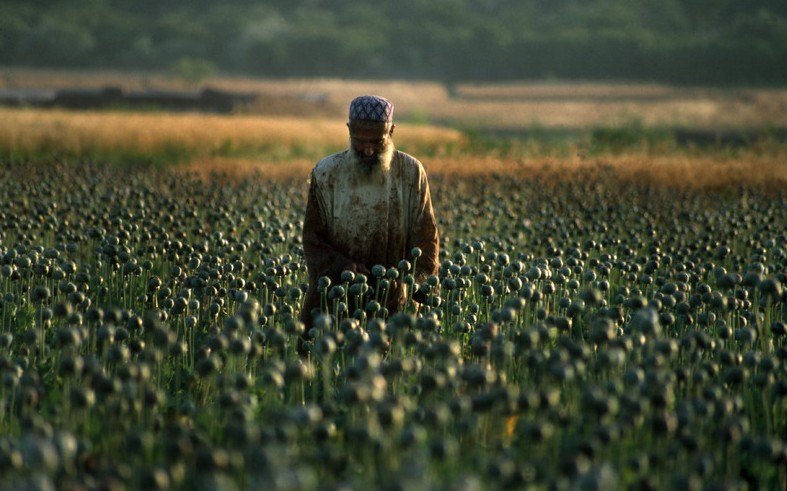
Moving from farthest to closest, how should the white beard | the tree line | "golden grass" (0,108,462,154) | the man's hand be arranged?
1. the tree line
2. "golden grass" (0,108,462,154)
3. the white beard
4. the man's hand

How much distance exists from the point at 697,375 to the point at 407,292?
11.2 ft

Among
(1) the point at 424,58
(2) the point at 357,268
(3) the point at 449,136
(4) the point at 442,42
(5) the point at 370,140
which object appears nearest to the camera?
(5) the point at 370,140

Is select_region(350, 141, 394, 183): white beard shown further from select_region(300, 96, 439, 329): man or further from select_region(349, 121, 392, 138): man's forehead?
select_region(349, 121, 392, 138): man's forehead

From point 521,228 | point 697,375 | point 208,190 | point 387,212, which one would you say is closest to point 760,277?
point 697,375

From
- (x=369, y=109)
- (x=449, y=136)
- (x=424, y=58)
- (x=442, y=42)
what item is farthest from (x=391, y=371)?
(x=442, y=42)

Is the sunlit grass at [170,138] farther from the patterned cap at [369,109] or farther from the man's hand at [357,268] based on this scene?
the patterned cap at [369,109]

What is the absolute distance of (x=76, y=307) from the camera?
8352 mm

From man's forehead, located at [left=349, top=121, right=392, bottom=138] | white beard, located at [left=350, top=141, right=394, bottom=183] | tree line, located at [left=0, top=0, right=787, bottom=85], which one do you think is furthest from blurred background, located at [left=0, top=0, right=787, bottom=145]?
man's forehead, located at [left=349, top=121, right=392, bottom=138]

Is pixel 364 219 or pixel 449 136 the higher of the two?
pixel 364 219

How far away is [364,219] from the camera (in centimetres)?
828

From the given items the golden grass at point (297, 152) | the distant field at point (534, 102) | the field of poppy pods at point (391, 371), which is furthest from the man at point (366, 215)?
the distant field at point (534, 102)

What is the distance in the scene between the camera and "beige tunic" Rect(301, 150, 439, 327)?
27.0ft

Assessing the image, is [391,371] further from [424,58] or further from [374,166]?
[424,58]

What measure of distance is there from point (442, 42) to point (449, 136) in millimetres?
62161
